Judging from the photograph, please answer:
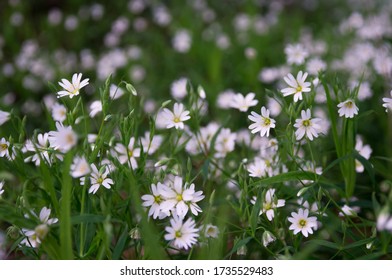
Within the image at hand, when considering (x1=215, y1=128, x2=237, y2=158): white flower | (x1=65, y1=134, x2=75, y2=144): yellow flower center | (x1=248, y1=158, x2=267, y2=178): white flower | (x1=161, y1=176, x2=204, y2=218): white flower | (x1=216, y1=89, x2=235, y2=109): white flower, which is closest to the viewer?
(x1=65, y1=134, x2=75, y2=144): yellow flower center

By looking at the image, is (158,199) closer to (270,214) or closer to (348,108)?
(270,214)

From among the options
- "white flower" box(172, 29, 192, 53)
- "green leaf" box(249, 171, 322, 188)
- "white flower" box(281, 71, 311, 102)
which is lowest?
"green leaf" box(249, 171, 322, 188)

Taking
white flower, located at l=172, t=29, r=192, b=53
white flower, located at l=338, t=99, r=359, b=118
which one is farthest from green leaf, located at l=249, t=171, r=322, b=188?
white flower, located at l=172, t=29, r=192, b=53

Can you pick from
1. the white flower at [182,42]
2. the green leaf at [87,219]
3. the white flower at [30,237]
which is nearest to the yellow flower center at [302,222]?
the green leaf at [87,219]

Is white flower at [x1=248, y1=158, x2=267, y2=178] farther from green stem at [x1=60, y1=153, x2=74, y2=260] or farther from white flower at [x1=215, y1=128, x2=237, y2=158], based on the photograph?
green stem at [x1=60, y1=153, x2=74, y2=260]

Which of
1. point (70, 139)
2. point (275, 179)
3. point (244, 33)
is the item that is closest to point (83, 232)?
point (70, 139)

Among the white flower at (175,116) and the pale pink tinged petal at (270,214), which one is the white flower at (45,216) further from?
the pale pink tinged petal at (270,214)

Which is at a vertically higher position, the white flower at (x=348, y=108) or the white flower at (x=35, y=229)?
the white flower at (x=348, y=108)
